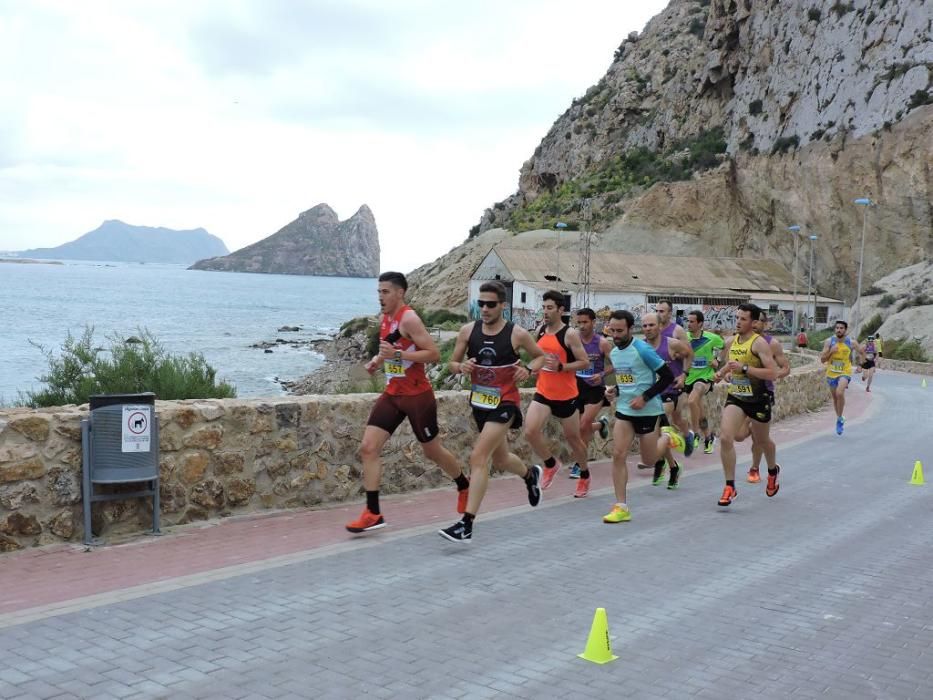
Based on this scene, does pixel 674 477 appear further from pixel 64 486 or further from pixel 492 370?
pixel 64 486

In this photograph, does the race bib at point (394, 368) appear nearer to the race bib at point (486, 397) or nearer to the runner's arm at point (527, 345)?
the race bib at point (486, 397)

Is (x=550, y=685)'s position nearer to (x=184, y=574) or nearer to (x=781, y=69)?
(x=184, y=574)

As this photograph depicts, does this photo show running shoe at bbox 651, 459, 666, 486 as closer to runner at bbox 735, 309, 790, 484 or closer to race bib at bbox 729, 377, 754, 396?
runner at bbox 735, 309, 790, 484

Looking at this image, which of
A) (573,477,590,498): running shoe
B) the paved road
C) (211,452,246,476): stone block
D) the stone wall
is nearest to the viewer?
the paved road

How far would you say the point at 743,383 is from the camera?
9523 mm

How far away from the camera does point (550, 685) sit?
4648 millimetres

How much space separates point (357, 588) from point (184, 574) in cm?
124

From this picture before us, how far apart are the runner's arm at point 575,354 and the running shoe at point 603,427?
238cm

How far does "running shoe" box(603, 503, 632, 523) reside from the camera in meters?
8.48

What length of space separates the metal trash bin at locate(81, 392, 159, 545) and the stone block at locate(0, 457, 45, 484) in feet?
1.01

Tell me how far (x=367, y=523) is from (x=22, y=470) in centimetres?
261

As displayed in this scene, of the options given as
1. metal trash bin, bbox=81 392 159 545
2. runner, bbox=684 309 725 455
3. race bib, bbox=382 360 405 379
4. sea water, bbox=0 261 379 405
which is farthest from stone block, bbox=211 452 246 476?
sea water, bbox=0 261 379 405

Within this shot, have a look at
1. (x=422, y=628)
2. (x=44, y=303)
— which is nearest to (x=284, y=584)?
(x=422, y=628)

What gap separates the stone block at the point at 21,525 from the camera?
266 inches
